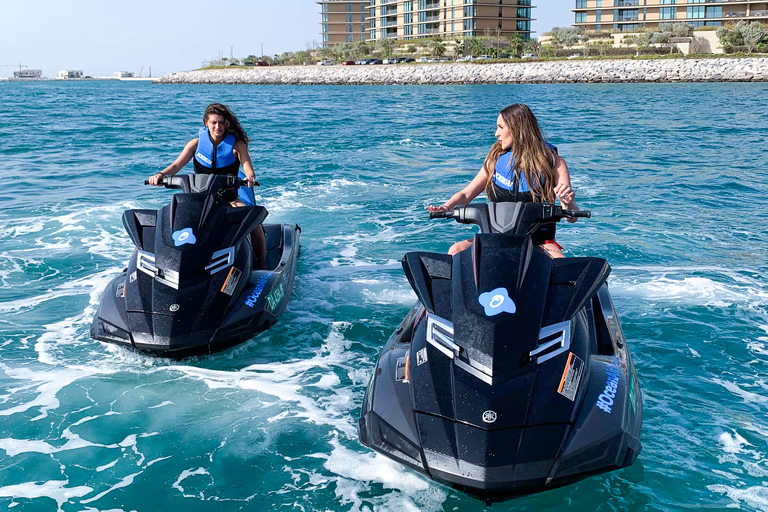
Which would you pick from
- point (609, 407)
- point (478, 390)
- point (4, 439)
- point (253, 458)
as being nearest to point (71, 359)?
point (4, 439)

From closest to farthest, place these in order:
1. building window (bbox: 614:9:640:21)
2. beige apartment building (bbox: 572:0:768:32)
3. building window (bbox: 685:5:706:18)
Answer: beige apartment building (bbox: 572:0:768:32) → building window (bbox: 685:5:706:18) → building window (bbox: 614:9:640:21)

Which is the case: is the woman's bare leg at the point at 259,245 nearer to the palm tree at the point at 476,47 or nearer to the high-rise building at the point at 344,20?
the palm tree at the point at 476,47

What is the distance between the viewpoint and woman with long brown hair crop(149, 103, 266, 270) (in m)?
5.38

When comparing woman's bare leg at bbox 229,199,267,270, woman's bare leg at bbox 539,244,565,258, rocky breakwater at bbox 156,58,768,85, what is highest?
rocky breakwater at bbox 156,58,768,85

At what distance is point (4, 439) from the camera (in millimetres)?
3660

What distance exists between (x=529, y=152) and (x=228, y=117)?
264 cm

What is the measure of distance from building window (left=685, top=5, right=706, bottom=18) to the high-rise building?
56.1 m

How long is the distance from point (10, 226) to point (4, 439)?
5.47 m

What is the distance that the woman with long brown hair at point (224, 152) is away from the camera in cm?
538

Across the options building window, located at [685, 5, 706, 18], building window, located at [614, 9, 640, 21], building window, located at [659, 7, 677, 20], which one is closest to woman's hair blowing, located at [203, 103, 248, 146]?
building window, located at [685, 5, 706, 18]

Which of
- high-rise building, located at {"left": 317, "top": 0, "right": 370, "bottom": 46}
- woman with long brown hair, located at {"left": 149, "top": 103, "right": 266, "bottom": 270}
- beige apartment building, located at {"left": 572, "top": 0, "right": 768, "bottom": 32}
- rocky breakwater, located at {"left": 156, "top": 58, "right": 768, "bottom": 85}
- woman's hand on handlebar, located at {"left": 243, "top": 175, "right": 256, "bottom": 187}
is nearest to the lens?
woman's hand on handlebar, located at {"left": 243, "top": 175, "right": 256, "bottom": 187}

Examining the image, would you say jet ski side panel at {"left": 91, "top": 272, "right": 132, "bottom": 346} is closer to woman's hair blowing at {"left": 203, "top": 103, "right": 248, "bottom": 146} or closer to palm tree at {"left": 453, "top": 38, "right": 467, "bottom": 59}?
woman's hair blowing at {"left": 203, "top": 103, "right": 248, "bottom": 146}

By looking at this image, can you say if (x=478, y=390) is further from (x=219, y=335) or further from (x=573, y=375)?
(x=219, y=335)

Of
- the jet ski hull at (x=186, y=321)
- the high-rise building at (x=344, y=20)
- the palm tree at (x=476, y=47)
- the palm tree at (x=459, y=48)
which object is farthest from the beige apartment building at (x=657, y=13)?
the jet ski hull at (x=186, y=321)
